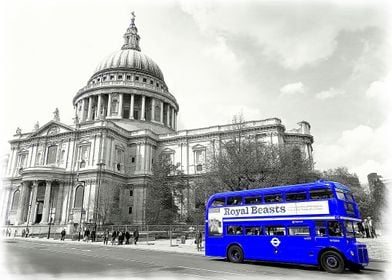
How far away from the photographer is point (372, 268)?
1527 cm

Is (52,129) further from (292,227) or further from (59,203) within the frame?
(292,227)

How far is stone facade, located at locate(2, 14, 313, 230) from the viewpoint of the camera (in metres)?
48.8

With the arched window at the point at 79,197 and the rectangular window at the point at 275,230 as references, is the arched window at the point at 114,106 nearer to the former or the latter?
the arched window at the point at 79,197

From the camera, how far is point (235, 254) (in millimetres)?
17266

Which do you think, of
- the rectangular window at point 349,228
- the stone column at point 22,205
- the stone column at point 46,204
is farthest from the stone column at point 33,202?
the rectangular window at point 349,228

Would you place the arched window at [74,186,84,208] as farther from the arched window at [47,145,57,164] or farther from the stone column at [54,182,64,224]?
the arched window at [47,145,57,164]

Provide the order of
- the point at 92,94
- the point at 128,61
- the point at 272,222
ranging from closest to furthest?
the point at 272,222, the point at 92,94, the point at 128,61

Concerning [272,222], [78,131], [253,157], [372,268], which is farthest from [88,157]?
[372,268]

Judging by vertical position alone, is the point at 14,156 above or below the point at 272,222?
above

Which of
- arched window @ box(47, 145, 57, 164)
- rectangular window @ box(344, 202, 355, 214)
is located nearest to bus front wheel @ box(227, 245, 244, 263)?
rectangular window @ box(344, 202, 355, 214)

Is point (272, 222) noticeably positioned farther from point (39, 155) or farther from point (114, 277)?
point (39, 155)

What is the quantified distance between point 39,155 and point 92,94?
58.9 ft

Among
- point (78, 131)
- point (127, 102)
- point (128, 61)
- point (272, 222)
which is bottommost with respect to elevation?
point (272, 222)

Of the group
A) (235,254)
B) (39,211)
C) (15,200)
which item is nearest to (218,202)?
(235,254)
